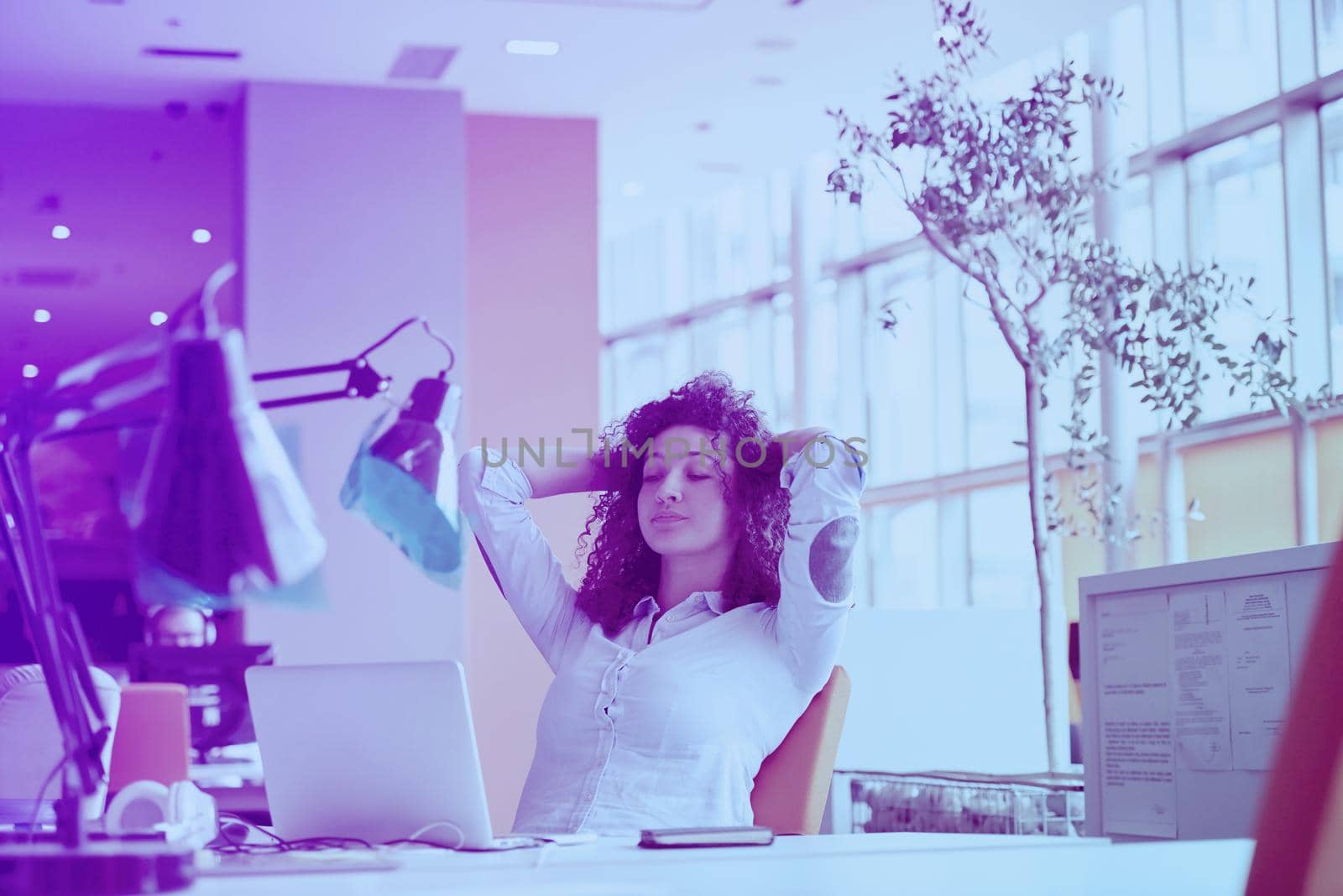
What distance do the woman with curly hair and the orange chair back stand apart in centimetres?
122

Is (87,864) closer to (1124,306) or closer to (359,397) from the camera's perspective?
(1124,306)

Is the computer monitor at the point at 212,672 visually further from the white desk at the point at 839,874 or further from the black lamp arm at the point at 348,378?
the white desk at the point at 839,874

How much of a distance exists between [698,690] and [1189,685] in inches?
29.4

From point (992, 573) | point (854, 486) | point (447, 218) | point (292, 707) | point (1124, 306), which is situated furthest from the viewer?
point (992, 573)

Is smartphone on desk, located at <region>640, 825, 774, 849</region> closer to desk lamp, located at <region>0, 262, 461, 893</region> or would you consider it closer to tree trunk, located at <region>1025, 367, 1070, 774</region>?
tree trunk, located at <region>1025, 367, 1070, 774</region>

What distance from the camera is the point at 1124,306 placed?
404cm

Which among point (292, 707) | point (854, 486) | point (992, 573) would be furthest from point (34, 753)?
point (992, 573)

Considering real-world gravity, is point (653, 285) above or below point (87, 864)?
above

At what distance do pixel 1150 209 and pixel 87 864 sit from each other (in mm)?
6451

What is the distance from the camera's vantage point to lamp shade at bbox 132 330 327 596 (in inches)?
239

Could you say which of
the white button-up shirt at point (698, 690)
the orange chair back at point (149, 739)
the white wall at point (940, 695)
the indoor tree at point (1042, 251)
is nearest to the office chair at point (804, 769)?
the white button-up shirt at point (698, 690)

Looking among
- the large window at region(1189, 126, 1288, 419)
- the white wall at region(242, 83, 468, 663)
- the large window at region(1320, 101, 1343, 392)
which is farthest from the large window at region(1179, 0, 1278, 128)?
the white wall at region(242, 83, 468, 663)

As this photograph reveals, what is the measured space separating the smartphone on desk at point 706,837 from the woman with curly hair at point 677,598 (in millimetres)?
634

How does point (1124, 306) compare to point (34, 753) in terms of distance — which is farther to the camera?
point (1124, 306)
